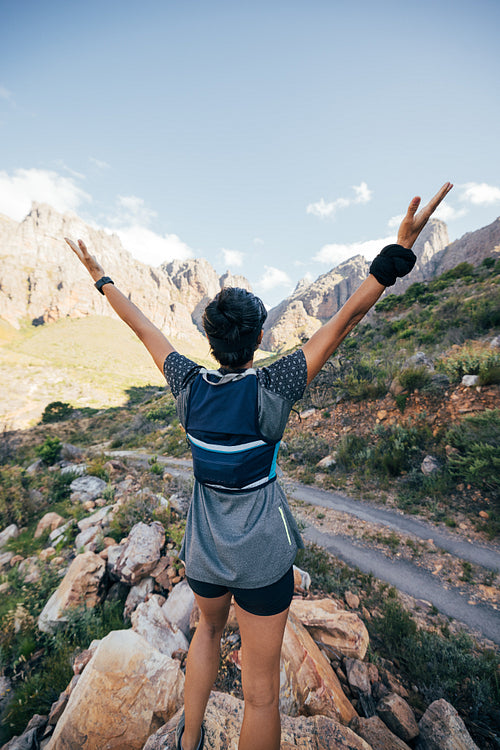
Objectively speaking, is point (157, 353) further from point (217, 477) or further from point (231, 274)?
point (231, 274)

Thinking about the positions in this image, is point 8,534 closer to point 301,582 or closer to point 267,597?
point 301,582

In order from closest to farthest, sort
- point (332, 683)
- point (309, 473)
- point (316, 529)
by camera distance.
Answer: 1. point (332, 683)
2. point (316, 529)
3. point (309, 473)

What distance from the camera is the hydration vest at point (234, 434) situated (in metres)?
1.21

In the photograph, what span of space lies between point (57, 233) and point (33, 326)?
52104 mm

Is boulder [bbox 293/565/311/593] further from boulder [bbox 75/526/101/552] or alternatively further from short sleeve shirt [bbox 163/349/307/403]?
short sleeve shirt [bbox 163/349/307/403]

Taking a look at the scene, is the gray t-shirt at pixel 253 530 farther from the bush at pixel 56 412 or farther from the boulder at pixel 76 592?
the bush at pixel 56 412

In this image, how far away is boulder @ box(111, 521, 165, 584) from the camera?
357cm

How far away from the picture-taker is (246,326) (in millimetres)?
1361

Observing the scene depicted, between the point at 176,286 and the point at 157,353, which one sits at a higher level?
the point at 176,286

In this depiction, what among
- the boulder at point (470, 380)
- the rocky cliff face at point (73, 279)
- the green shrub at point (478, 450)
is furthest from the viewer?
the rocky cliff face at point (73, 279)

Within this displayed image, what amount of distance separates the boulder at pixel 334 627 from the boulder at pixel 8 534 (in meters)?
6.10

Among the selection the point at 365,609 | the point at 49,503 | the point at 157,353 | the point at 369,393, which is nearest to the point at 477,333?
the point at 369,393

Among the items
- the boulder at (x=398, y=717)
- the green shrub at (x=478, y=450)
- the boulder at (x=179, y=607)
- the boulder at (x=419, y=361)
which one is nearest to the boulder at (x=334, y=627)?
the boulder at (x=398, y=717)

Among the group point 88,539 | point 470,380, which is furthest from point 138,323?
point 470,380
